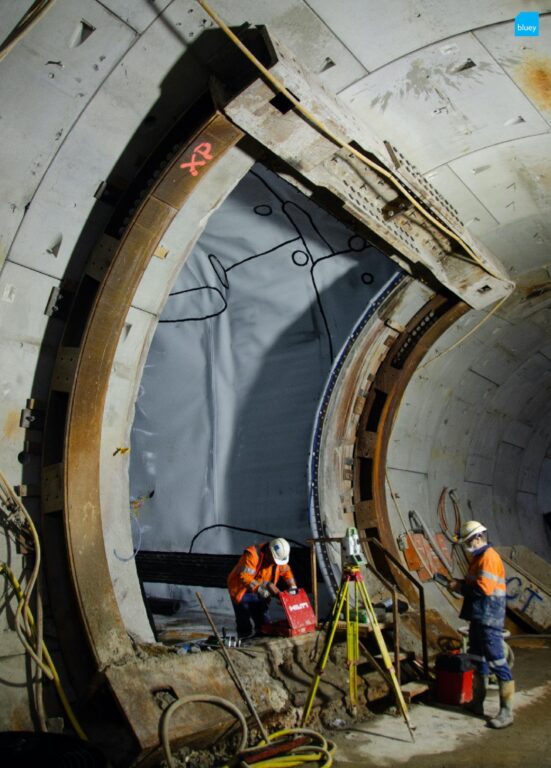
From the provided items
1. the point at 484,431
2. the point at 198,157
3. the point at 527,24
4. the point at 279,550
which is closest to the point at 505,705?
the point at 279,550

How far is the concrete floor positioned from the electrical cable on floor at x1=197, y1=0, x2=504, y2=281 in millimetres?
3670

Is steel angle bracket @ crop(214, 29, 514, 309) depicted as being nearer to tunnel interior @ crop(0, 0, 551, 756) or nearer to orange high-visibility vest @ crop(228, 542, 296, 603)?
tunnel interior @ crop(0, 0, 551, 756)

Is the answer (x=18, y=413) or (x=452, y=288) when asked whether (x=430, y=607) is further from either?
(x=18, y=413)

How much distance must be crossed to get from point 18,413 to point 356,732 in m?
3.21

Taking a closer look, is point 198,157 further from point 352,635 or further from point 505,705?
point 505,705

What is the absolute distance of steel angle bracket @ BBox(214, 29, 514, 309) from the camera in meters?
3.52

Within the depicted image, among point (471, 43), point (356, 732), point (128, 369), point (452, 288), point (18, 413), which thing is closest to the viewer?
point (18, 413)

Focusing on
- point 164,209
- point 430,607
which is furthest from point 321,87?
point 430,607

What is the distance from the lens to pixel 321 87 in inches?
146

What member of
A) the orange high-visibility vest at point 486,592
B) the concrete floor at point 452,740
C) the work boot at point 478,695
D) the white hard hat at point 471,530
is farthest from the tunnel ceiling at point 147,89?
the work boot at point 478,695

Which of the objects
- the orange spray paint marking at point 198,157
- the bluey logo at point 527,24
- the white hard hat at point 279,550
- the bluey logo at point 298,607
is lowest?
the bluey logo at point 298,607

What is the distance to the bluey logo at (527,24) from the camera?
11.3ft

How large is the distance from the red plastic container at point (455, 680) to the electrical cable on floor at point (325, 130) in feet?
11.3

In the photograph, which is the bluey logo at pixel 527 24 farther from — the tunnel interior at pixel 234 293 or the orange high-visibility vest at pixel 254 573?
the orange high-visibility vest at pixel 254 573
